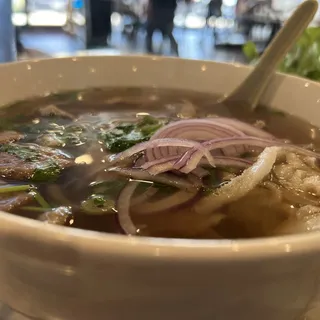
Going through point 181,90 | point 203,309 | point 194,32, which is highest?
point 203,309

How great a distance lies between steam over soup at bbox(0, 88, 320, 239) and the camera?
652 millimetres

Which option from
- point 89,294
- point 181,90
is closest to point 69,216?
point 89,294

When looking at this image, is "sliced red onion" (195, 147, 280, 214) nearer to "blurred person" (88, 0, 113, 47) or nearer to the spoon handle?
the spoon handle

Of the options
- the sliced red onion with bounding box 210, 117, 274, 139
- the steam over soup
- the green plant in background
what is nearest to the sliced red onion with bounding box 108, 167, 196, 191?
the steam over soup

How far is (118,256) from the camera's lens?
38 centimetres

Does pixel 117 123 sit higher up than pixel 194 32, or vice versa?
pixel 117 123

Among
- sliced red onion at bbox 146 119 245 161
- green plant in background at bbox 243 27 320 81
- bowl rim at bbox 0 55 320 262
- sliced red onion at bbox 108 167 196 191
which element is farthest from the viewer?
green plant in background at bbox 243 27 320 81

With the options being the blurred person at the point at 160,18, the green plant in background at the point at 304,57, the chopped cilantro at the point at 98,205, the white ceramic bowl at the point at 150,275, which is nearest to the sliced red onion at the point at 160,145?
the chopped cilantro at the point at 98,205

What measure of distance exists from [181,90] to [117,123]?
310 millimetres

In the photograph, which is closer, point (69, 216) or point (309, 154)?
point (69, 216)

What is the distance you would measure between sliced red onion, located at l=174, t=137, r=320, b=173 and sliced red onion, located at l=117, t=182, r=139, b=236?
0.08 meters

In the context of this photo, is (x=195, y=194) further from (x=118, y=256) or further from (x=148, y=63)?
(x=148, y=63)

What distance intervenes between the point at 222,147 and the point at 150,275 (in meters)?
0.47

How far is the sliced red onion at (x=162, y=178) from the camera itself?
0.73 metres
